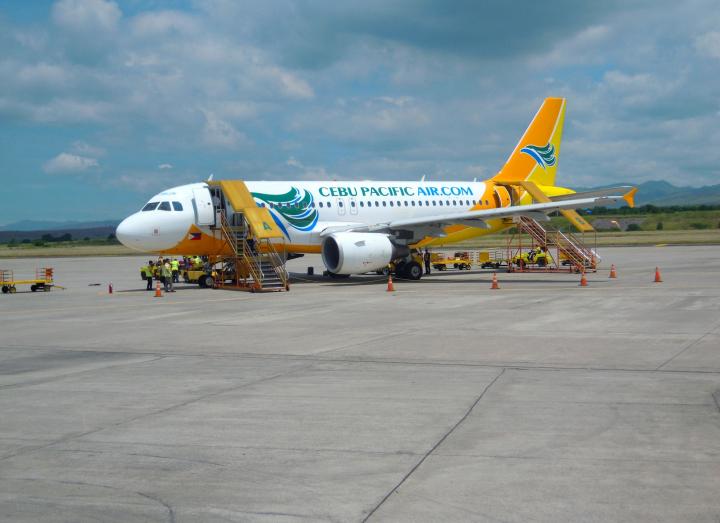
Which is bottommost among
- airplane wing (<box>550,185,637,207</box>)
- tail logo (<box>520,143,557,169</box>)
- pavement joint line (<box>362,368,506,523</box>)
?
pavement joint line (<box>362,368,506,523</box>)

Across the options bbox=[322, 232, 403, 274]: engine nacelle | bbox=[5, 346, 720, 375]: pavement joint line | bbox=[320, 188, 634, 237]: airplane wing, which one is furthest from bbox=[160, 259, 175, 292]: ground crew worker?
bbox=[5, 346, 720, 375]: pavement joint line

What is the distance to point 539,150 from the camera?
39906mm

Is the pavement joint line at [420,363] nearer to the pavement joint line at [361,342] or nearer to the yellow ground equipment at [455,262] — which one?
the pavement joint line at [361,342]

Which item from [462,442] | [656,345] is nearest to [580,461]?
[462,442]

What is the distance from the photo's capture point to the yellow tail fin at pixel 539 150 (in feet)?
130

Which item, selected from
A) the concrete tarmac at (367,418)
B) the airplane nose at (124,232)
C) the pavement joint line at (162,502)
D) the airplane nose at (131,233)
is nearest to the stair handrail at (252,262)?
the airplane nose at (131,233)

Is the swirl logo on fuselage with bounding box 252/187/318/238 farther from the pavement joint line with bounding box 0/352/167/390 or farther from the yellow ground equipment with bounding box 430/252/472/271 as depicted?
the pavement joint line with bounding box 0/352/167/390

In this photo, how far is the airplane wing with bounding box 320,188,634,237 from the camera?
1209 inches

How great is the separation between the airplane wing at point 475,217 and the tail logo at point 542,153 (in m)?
7.92

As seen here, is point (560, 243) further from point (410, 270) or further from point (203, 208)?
point (203, 208)

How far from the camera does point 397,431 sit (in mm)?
8391

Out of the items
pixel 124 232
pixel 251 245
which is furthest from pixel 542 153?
pixel 124 232

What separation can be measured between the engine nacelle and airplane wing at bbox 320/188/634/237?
1000 mm

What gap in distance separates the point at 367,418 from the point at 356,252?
21285 millimetres
